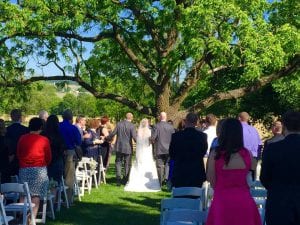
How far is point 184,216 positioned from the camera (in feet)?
18.6

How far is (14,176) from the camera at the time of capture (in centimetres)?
934

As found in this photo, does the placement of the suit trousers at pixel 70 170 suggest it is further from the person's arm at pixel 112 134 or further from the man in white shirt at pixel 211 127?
the person's arm at pixel 112 134

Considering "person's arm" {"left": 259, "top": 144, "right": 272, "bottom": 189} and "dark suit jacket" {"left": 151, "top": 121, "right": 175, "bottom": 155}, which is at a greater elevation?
"dark suit jacket" {"left": 151, "top": 121, "right": 175, "bottom": 155}

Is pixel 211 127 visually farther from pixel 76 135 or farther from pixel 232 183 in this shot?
pixel 232 183

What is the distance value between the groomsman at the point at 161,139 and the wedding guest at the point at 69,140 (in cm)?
313

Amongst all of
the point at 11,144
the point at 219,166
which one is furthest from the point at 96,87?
the point at 219,166

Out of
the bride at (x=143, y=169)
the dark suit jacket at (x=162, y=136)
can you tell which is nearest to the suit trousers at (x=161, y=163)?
the bride at (x=143, y=169)

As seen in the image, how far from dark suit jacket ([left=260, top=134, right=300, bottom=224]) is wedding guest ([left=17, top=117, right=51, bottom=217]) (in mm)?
4359

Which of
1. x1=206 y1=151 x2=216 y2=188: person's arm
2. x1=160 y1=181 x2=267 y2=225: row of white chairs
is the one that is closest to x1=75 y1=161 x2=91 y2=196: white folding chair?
x1=160 y1=181 x2=267 y2=225: row of white chairs

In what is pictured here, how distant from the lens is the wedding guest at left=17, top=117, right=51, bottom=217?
27.9ft

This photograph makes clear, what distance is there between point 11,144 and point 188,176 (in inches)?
129

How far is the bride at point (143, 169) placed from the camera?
14148 mm

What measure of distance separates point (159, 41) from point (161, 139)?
5563mm

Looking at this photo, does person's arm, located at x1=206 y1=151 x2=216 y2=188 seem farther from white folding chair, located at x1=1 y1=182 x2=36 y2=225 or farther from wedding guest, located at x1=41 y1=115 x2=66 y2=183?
wedding guest, located at x1=41 y1=115 x2=66 y2=183
